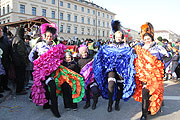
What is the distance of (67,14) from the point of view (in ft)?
178

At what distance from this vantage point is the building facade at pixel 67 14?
138 ft

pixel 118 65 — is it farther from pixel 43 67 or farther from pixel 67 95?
pixel 43 67

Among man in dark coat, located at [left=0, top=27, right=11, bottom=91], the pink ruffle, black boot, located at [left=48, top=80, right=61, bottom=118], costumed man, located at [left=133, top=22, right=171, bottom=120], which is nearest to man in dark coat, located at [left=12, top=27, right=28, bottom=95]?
man in dark coat, located at [left=0, top=27, right=11, bottom=91]

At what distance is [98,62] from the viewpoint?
380 cm

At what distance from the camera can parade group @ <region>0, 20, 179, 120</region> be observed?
3268 mm

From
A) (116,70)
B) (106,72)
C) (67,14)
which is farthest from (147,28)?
(67,14)

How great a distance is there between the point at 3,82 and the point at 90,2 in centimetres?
6417

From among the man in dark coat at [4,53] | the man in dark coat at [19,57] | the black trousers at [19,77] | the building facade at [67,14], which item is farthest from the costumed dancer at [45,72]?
the building facade at [67,14]

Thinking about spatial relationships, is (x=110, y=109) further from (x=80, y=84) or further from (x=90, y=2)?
(x=90, y=2)

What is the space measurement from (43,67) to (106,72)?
1.44 meters

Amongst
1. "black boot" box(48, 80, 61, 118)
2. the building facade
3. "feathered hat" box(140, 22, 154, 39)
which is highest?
the building facade

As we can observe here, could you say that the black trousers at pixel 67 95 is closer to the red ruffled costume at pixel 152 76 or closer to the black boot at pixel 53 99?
the black boot at pixel 53 99

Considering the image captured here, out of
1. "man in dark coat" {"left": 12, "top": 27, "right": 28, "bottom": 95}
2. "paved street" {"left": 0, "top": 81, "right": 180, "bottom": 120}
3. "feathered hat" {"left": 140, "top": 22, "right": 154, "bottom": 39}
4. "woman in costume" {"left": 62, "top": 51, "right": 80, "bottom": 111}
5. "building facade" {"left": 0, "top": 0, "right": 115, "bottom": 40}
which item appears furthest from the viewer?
"building facade" {"left": 0, "top": 0, "right": 115, "bottom": 40}

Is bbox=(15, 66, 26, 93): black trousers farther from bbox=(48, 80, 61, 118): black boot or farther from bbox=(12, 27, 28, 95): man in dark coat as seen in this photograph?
bbox=(48, 80, 61, 118): black boot
